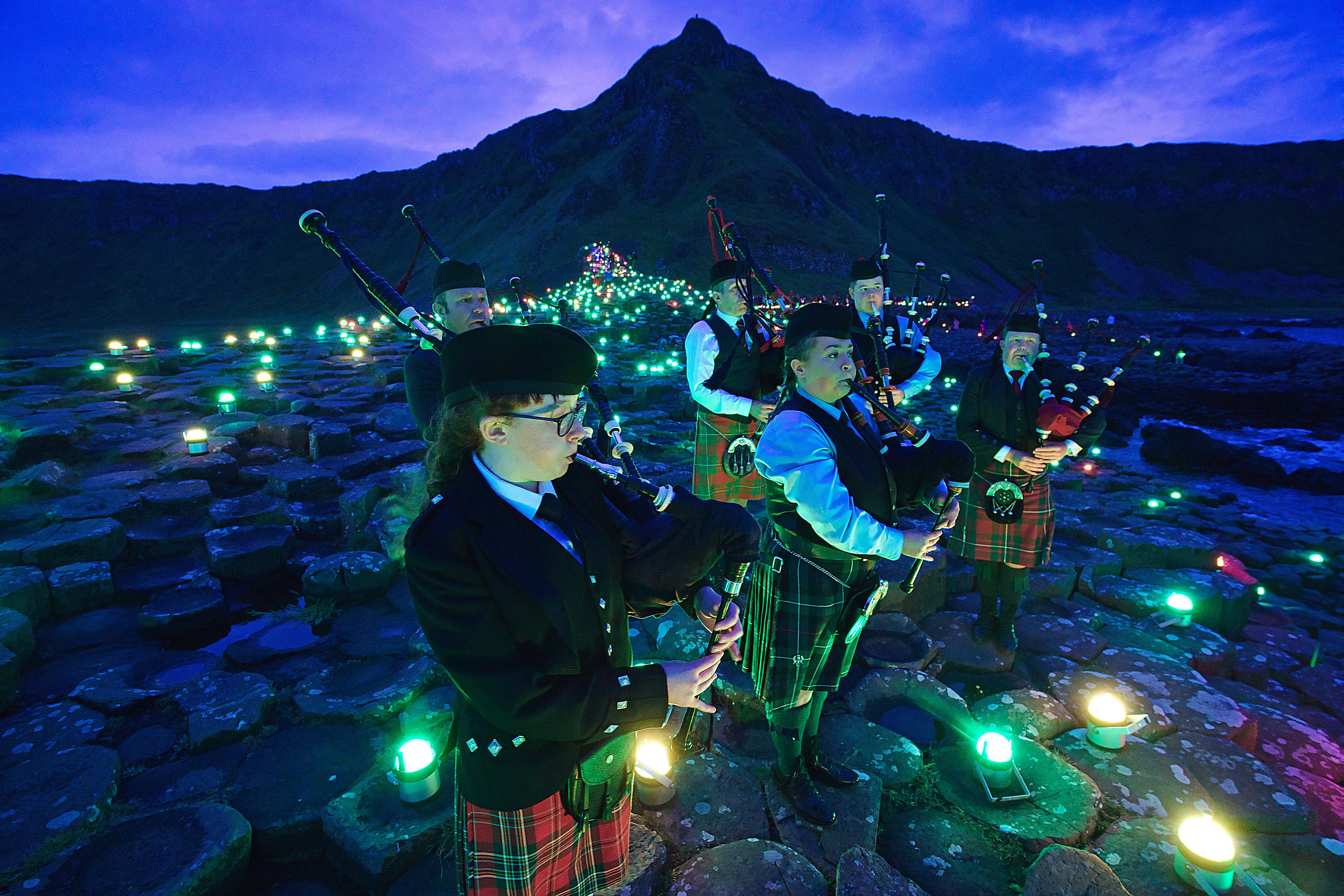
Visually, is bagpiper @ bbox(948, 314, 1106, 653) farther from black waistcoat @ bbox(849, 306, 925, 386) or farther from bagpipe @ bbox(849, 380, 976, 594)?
bagpipe @ bbox(849, 380, 976, 594)

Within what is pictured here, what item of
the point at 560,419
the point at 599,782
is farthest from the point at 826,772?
the point at 560,419

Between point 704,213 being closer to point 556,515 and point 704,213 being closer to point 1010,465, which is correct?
point 1010,465

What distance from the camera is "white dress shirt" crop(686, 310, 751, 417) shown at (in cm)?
464

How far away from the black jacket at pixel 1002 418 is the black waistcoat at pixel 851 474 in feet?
6.23

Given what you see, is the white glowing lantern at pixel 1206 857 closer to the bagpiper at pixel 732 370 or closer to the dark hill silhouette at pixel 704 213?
the bagpiper at pixel 732 370

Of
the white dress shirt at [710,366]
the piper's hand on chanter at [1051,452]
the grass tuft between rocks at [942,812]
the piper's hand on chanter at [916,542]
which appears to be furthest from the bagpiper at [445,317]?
the piper's hand on chanter at [1051,452]

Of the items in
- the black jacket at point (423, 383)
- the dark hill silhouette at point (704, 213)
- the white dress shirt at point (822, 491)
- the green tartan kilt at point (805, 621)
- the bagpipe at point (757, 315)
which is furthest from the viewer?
the dark hill silhouette at point (704, 213)

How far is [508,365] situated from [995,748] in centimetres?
329

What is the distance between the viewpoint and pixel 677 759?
3195 millimetres

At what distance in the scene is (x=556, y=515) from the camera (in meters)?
1.66

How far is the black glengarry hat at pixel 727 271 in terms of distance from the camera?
4453mm

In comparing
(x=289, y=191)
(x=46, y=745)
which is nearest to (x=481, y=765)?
(x=46, y=745)

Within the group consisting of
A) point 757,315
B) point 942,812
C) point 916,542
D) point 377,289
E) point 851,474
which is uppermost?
point 377,289

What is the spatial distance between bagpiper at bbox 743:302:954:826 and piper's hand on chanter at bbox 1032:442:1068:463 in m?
1.64
